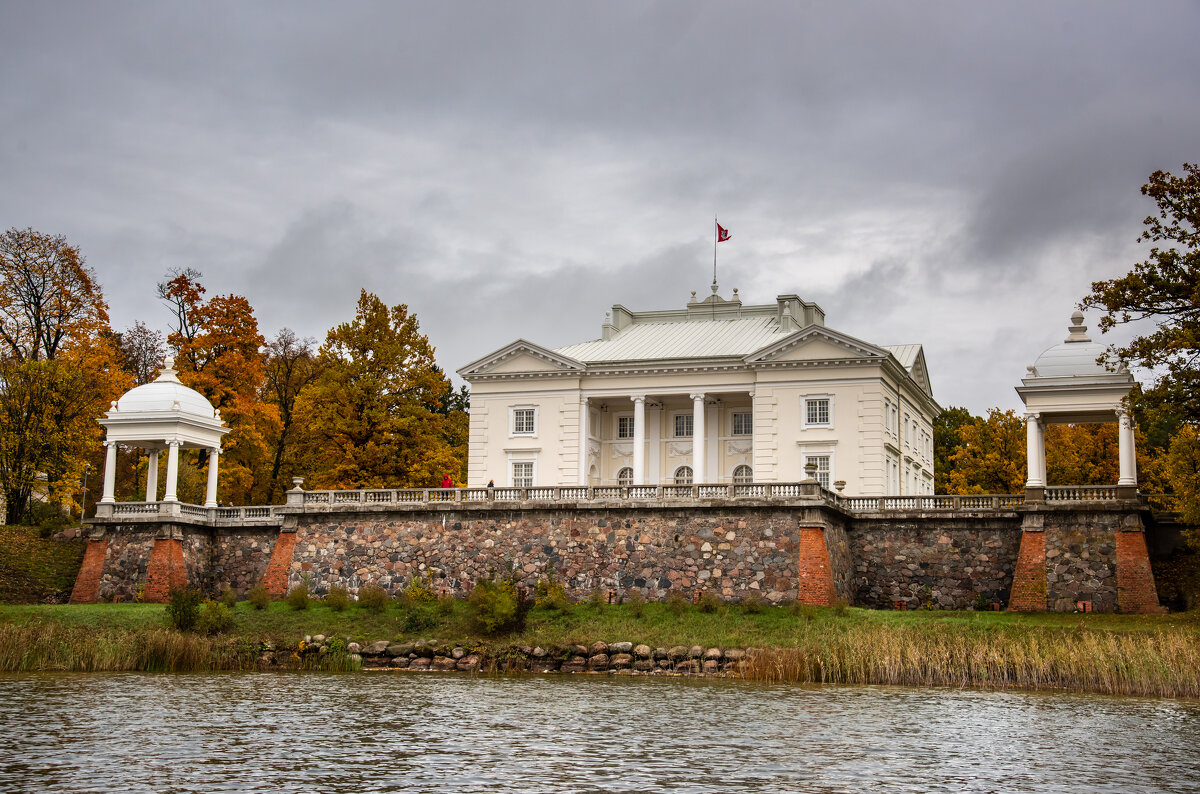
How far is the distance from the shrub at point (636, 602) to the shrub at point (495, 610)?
3.56 metres

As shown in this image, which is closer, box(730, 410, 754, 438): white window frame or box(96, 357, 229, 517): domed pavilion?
box(96, 357, 229, 517): domed pavilion

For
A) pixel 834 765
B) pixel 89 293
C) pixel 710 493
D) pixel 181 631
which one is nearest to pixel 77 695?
pixel 181 631

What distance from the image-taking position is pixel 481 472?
56312mm

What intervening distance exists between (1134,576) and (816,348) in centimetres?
1591

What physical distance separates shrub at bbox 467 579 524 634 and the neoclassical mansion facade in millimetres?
14470

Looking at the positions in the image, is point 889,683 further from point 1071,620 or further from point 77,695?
point 77,695

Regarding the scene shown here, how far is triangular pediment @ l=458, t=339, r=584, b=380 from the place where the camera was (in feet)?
182

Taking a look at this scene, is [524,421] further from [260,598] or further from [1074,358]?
[1074,358]

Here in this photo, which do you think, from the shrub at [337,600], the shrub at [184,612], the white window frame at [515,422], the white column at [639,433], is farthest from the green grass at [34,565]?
the white column at [639,433]

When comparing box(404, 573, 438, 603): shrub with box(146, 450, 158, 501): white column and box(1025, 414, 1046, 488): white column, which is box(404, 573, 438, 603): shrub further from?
box(1025, 414, 1046, 488): white column

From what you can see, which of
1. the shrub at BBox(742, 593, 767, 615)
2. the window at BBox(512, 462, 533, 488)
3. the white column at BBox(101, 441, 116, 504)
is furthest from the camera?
the window at BBox(512, 462, 533, 488)

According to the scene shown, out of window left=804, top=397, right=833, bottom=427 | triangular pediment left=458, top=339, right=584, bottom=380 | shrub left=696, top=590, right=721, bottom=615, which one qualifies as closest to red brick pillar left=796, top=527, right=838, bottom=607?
shrub left=696, top=590, right=721, bottom=615

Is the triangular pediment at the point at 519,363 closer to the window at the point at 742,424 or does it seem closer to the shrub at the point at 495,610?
the window at the point at 742,424

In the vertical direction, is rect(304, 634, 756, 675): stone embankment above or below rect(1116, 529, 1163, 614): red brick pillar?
below
